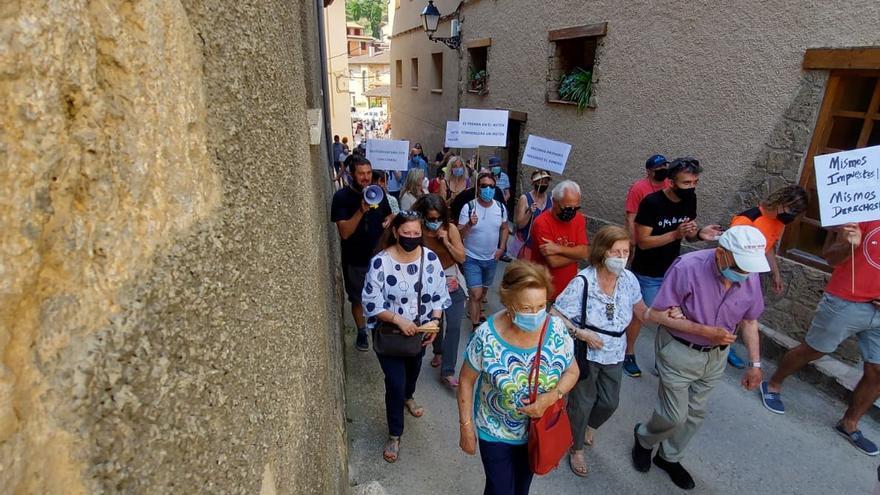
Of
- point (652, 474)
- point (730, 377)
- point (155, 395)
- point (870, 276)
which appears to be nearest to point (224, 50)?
point (155, 395)

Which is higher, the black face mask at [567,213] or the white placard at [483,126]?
the white placard at [483,126]

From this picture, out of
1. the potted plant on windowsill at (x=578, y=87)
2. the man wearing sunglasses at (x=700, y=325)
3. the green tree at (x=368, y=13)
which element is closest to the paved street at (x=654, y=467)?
the man wearing sunglasses at (x=700, y=325)

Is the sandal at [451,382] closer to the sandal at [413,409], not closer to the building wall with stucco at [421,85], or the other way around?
the sandal at [413,409]

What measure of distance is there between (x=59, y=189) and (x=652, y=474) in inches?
140

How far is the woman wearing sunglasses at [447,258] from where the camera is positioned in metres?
3.61

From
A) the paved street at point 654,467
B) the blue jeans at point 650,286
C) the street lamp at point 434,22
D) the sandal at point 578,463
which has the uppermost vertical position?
the street lamp at point 434,22

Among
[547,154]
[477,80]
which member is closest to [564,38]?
[547,154]

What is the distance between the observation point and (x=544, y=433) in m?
2.23

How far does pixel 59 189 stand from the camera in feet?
1.57

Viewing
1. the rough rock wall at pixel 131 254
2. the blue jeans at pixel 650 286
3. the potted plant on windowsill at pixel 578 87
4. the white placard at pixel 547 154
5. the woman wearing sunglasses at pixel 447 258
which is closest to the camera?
the rough rock wall at pixel 131 254

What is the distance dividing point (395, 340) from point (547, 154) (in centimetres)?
334

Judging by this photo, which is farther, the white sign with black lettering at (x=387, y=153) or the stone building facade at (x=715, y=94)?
the white sign with black lettering at (x=387, y=153)

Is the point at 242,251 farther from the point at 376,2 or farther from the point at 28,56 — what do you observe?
the point at 376,2

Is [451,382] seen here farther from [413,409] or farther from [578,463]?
[578,463]
